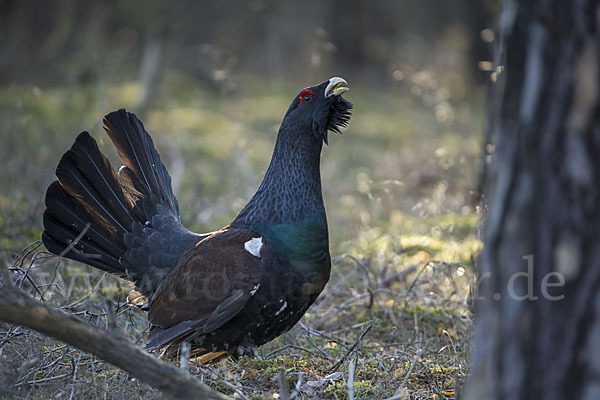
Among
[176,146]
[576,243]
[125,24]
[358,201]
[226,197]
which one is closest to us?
[576,243]

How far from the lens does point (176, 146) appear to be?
9.60 meters

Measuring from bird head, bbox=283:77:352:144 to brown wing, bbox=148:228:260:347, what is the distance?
27.8 inches

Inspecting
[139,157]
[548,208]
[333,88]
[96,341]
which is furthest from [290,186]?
[548,208]

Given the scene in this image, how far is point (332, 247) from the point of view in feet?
18.8

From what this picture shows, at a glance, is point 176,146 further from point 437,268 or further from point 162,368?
point 162,368

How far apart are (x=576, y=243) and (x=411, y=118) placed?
39.7 feet

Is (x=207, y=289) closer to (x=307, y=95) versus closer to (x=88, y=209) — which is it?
(x=88, y=209)

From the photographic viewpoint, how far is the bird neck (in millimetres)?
3438

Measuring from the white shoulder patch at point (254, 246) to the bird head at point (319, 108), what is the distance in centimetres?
71

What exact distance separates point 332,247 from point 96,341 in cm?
377

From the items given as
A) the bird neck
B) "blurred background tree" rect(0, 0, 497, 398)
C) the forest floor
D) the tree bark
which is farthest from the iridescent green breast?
the tree bark

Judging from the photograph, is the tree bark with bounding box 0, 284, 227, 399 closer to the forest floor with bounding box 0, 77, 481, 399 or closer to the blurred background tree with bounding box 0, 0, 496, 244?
the forest floor with bounding box 0, 77, 481, 399

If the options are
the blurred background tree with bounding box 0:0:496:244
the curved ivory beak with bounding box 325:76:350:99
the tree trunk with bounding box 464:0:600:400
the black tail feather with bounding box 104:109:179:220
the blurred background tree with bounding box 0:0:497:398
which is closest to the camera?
the tree trunk with bounding box 464:0:600:400

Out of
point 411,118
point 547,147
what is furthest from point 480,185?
point 411,118
